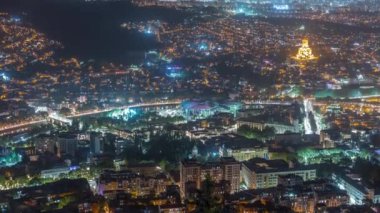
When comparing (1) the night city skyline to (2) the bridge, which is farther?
(2) the bridge

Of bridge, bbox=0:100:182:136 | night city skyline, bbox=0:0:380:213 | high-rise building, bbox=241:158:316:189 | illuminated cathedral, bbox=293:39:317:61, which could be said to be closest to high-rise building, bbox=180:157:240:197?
night city skyline, bbox=0:0:380:213

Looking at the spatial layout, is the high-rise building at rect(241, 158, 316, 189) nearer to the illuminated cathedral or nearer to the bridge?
the bridge

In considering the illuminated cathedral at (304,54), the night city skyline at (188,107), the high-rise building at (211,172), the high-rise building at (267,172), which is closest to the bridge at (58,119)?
the night city skyline at (188,107)

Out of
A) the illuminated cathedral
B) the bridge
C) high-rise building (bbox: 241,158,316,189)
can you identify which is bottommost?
high-rise building (bbox: 241,158,316,189)

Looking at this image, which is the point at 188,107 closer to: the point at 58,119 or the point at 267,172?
the point at 58,119

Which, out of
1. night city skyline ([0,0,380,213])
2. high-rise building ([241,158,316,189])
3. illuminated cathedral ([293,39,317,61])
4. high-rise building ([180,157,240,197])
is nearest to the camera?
night city skyline ([0,0,380,213])

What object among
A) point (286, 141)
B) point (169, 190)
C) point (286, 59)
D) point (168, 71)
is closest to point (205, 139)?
point (286, 141)

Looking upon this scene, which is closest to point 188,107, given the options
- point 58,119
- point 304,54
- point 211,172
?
point 58,119

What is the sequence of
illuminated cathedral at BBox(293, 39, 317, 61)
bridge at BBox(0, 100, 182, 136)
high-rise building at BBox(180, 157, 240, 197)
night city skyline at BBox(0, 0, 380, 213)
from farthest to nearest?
illuminated cathedral at BBox(293, 39, 317, 61)
bridge at BBox(0, 100, 182, 136)
high-rise building at BBox(180, 157, 240, 197)
night city skyline at BBox(0, 0, 380, 213)

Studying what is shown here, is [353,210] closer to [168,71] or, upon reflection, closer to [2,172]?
[2,172]
